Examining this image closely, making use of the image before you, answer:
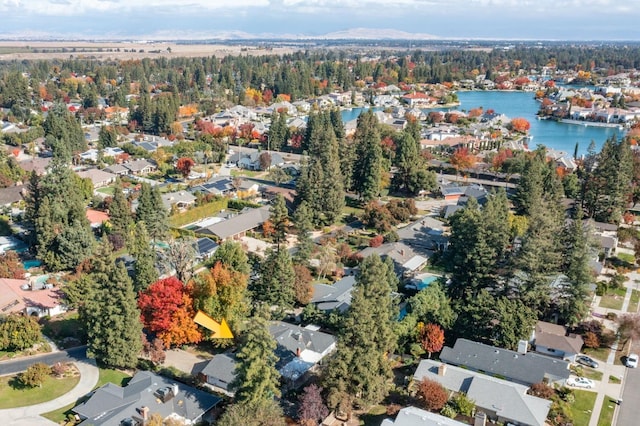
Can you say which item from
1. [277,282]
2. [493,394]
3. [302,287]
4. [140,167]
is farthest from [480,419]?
[140,167]

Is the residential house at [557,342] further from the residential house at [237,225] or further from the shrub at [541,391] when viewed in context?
the residential house at [237,225]

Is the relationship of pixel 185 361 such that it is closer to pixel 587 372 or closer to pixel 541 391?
pixel 541 391

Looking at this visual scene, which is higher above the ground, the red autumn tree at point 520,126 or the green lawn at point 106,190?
the red autumn tree at point 520,126

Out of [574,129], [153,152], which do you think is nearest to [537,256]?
[153,152]

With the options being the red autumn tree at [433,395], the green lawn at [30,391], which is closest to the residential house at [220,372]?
the green lawn at [30,391]

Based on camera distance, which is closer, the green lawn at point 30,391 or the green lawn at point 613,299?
the green lawn at point 30,391

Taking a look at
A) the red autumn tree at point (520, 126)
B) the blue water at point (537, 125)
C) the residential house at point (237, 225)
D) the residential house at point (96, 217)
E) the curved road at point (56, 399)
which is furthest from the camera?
the red autumn tree at point (520, 126)
